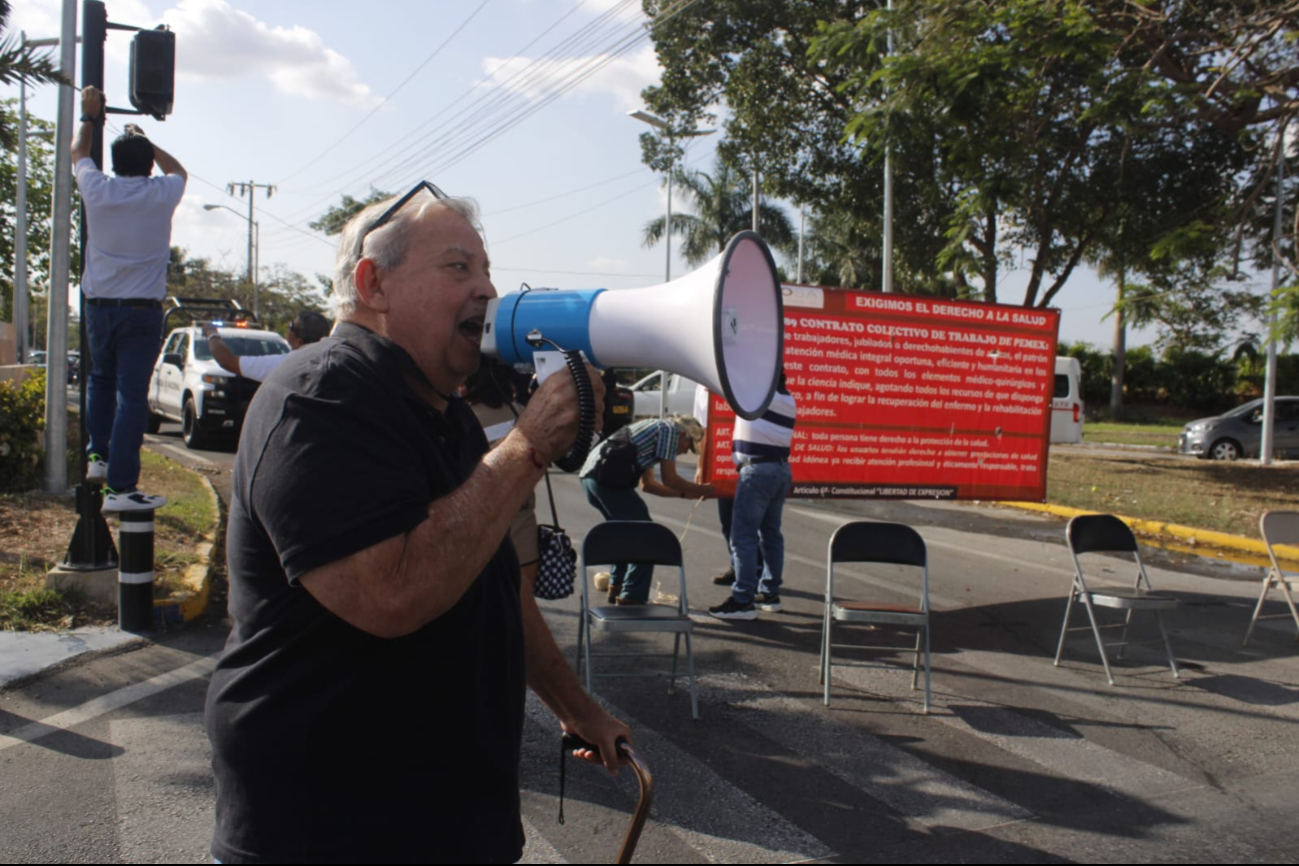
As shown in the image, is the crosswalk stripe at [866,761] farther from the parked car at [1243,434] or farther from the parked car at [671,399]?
the parked car at [1243,434]

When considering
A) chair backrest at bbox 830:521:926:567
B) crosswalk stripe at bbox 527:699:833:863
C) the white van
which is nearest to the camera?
crosswalk stripe at bbox 527:699:833:863

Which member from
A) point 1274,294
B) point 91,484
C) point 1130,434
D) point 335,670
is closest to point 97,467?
point 91,484

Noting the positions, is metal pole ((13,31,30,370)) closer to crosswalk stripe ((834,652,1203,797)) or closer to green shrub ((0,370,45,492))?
green shrub ((0,370,45,492))

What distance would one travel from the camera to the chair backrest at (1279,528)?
268 inches

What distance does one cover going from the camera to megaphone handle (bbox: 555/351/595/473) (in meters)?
1.69

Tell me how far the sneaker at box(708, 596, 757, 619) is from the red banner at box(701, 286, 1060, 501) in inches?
49.5

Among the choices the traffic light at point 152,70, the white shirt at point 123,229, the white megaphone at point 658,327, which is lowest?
the white megaphone at point 658,327

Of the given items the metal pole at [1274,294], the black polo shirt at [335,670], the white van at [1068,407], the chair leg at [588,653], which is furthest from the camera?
the white van at [1068,407]

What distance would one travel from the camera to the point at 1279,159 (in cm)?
1214

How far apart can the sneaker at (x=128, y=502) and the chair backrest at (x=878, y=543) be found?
3759 mm

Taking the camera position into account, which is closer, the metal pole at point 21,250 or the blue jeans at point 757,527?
the blue jeans at point 757,527

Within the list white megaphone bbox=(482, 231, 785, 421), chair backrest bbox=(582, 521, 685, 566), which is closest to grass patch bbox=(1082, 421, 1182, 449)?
chair backrest bbox=(582, 521, 685, 566)

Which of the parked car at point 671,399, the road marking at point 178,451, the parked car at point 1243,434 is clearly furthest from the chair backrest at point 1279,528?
the parked car at point 1243,434

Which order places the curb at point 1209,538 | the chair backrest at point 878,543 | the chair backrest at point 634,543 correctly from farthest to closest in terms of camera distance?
the curb at point 1209,538 < the chair backrest at point 878,543 < the chair backrest at point 634,543
